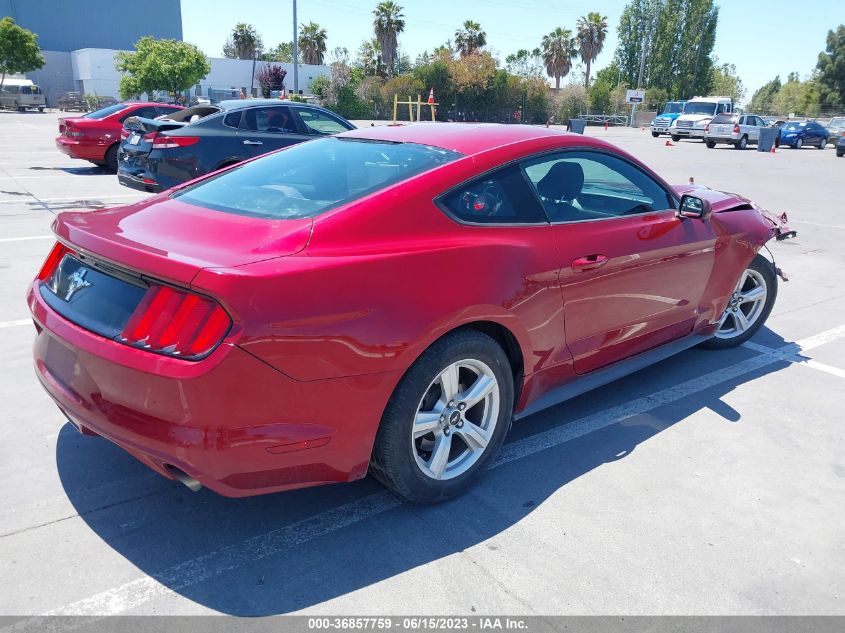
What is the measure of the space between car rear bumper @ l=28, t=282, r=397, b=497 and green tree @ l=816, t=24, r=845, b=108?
271 feet

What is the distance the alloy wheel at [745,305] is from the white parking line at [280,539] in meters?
1.06

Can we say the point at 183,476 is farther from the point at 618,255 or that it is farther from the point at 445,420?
the point at 618,255

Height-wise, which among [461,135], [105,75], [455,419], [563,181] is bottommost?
[455,419]

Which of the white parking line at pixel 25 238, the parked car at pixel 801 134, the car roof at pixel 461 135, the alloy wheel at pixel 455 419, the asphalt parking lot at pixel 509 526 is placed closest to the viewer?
the asphalt parking lot at pixel 509 526

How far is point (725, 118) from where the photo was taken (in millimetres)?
31453

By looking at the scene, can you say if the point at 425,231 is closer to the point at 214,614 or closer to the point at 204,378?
the point at 204,378

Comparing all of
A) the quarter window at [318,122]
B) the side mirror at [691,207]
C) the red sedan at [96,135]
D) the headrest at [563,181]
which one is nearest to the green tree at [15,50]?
the red sedan at [96,135]

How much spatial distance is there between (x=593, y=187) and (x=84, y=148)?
12.6 m

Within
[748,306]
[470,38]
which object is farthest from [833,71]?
[748,306]

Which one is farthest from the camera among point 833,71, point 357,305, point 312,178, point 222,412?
point 833,71

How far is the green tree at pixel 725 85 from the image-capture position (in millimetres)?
78125

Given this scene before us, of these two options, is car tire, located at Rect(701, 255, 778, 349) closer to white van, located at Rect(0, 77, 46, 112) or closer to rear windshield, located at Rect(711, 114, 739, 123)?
rear windshield, located at Rect(711, 114, 739, 123)

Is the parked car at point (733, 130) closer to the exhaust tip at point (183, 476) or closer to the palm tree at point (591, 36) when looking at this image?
the exhaust tip at point (183, 476)

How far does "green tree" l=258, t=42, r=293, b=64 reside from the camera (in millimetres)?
89588
